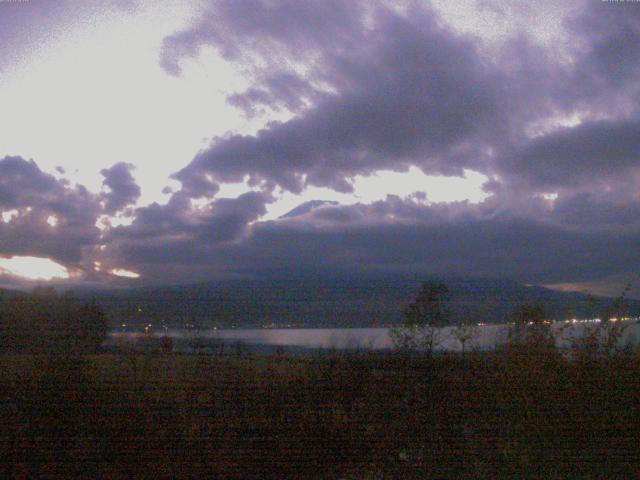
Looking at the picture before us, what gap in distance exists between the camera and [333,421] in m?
7.09

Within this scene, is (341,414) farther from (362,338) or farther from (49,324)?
(49,324)

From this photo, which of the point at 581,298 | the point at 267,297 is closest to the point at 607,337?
the point at 581,298

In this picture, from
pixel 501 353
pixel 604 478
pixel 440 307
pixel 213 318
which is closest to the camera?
pixel 604 478

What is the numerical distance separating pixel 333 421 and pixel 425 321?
93.3 inches

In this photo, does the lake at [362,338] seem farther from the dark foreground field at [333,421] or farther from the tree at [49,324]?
the tree at [49,324]

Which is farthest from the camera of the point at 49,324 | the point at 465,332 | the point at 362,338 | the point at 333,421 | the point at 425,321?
the point at 49,324

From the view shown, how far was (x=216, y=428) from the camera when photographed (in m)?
6.93

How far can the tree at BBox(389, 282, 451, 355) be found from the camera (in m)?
8.48

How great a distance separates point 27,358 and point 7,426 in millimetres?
1370

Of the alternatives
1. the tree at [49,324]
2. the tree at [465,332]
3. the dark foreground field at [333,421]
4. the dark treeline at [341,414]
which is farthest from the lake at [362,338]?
the tree at [49,324]

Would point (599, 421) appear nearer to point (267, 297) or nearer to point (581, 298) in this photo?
point (581, 298)

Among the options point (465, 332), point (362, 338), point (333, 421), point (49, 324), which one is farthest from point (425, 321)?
point (49, 324)

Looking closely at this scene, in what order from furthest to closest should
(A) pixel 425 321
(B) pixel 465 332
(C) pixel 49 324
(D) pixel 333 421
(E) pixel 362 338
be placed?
1. (C) pixel 49 324
2. (A) pixel 425 321
3. (E) pixel 362 338
4. (B) pixel 465 332
5. (D) pixel 333 421

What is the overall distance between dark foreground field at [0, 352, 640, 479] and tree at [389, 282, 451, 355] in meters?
0.63
